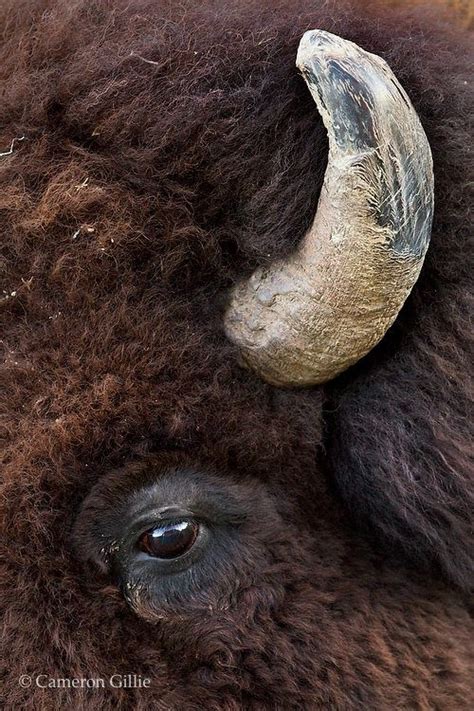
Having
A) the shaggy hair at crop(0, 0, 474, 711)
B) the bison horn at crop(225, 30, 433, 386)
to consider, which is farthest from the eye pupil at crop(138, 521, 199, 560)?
the bison horn at crop(225, 30, 433, 386)

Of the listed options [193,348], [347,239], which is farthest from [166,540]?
[347,239]

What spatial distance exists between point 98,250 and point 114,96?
0.42m

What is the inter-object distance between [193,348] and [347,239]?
57 centimetres

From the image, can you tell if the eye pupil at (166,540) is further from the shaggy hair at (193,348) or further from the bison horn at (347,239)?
the bison horn at (347,239)

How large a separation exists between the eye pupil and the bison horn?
1.67ft

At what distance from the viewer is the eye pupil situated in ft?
7.11

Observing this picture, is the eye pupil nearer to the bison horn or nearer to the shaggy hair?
the shaggy hair

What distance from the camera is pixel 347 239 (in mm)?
1874

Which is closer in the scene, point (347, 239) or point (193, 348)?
point (347, 239)

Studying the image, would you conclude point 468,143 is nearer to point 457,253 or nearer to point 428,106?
point 428,106

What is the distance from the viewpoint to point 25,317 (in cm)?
209

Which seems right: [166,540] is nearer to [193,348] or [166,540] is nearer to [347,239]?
[193,348]

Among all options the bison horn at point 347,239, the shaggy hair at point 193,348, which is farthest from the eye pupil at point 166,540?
the bison horn at point 347,239

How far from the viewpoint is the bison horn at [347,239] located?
5.84 ft
